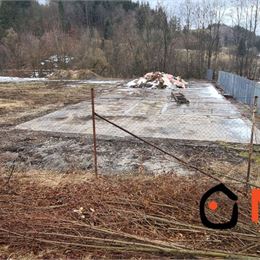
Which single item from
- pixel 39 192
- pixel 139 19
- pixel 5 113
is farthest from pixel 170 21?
pixel 39 192

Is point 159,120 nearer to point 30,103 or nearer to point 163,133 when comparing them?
point 163,133

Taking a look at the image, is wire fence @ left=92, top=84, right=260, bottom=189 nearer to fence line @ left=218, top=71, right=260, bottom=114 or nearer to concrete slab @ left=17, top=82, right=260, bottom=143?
concrete slab @ left=17, top=82, right=260, bottom=143

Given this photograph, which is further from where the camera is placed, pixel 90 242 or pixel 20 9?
pixel 20 9

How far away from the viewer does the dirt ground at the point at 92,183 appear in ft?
11.5

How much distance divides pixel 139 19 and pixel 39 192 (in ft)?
111

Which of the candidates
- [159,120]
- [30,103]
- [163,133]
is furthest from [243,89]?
[30,103]

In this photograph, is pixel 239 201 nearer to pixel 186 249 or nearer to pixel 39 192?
pixel 186 249

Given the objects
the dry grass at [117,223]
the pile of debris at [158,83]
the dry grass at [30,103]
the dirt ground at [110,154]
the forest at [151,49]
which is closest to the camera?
the dry grass at [117,223]

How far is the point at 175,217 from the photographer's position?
12.9ft

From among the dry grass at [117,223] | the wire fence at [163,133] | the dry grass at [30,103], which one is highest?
the dry grass at [117,223]

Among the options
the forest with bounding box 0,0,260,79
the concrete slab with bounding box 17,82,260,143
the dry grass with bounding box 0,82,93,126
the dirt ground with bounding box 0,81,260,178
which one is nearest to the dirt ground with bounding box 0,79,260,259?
the dirt ground with bounding box 0,81,260,178

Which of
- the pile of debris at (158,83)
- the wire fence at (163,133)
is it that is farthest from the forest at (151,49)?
the wire fence at (163,133)

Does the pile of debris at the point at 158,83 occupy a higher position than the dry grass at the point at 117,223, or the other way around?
the dry grass at the point at 117,223

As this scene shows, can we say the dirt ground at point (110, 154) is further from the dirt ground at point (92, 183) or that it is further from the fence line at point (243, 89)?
the fence line at point (243, 89)
